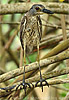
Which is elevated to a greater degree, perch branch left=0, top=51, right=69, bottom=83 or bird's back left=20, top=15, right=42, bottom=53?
bird's back left=20, top=15, right=42, bottom=53

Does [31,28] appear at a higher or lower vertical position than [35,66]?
higher

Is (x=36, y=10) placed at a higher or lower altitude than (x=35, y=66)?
higher

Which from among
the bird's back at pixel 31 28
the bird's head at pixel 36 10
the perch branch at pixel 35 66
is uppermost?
the bird's head at pixel 36 10

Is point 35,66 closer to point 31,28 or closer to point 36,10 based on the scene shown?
point 31,28

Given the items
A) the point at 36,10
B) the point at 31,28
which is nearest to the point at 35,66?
the point at 31,28

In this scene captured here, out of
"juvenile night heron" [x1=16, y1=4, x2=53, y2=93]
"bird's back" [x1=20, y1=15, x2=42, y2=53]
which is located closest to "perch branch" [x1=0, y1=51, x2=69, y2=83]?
"juvenile night heron" [x1=16, y1=4, x2=53, y2=93]

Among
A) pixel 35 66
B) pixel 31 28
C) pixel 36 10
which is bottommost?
pixel 35 66

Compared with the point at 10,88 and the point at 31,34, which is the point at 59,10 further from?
the point at 10,88

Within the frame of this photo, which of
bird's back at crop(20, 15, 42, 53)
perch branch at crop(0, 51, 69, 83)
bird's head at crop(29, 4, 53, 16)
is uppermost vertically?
bird's head at crop(29, 4, 53, 16)

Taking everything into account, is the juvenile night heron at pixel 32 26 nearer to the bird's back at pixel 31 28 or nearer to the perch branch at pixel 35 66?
the bird's back at pixel 31 28

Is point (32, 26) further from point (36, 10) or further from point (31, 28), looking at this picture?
point (36, 10)

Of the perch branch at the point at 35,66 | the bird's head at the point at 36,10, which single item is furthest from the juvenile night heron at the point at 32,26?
the perch branch at the point at 35,66

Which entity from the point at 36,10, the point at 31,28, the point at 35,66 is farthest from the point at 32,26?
the point at 35,66

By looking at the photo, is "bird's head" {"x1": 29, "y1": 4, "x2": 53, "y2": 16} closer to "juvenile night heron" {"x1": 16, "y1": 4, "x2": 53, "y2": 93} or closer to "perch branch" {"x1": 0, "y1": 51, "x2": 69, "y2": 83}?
"juvenile night heron" {"x1": 16, "y1": 4, "x2": 53, "y2": 93}
